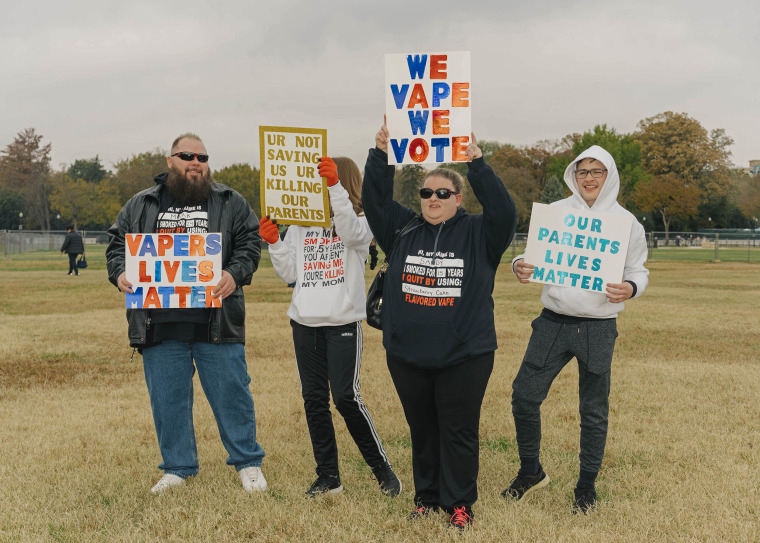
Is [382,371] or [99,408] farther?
[382,371]

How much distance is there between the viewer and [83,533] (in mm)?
3900

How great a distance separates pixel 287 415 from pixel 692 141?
83.6 meters

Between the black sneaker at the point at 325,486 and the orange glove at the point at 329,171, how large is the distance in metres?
1.93

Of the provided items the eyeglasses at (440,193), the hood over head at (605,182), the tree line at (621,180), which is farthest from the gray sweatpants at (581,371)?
the tree line at (621,180)

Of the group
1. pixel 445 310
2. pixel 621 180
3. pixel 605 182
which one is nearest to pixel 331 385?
pixel 445 310

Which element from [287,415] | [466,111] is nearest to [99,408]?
[287,415]

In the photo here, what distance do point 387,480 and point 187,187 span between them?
93.4 inches

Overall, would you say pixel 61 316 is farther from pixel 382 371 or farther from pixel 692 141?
pixel 692 141

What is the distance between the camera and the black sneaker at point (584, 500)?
13.8 feet

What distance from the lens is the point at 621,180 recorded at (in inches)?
2995

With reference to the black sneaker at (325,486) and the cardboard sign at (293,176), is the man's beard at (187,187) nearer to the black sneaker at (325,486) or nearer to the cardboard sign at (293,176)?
the cardboard sign at (293,176)

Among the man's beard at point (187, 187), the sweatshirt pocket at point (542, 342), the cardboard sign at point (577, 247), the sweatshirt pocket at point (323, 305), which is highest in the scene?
the man's beard at point (187, 187)

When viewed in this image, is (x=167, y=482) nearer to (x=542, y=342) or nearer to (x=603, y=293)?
(x=542, y=342)

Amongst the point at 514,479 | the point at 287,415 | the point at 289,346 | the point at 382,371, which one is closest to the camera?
the point at 514,479
